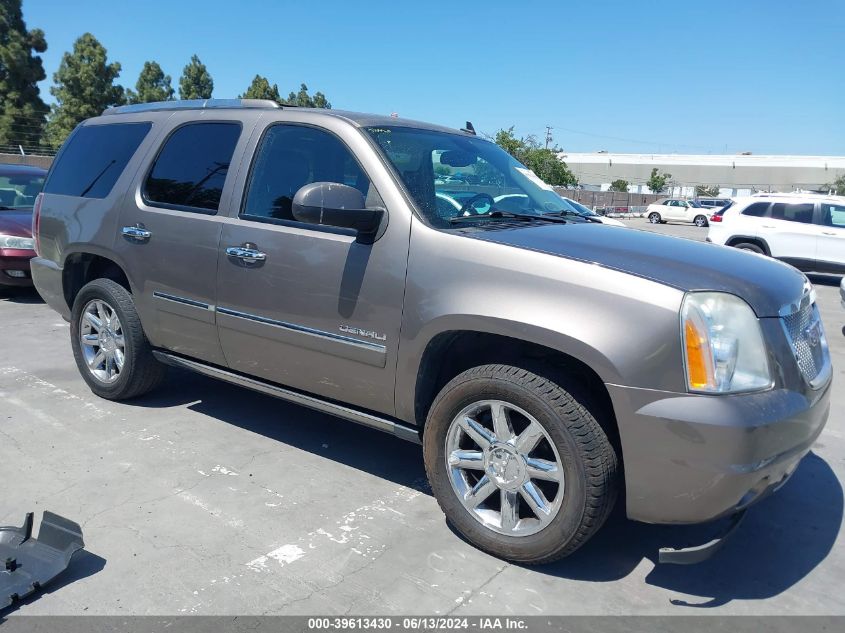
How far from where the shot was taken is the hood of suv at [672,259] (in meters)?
2.72

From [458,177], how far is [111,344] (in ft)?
8.88

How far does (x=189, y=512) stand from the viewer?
3420mm

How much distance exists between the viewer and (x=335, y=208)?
124 inches

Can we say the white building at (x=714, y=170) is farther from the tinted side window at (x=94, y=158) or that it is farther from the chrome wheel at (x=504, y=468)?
the chrome wheel at (x=504, y=468)

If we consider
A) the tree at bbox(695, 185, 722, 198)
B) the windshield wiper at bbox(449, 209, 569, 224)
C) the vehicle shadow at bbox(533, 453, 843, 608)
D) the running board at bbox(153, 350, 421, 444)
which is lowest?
the vehicle shadow at bbox(533, 453, 843, 608)

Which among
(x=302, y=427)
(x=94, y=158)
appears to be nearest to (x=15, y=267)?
(x=94, y=158)

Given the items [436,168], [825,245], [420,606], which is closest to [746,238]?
[825,245]

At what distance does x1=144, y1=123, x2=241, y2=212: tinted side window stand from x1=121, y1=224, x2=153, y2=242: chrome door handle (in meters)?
0.20

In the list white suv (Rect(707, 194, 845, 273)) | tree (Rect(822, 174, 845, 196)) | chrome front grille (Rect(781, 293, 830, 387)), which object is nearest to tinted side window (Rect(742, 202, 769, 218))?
white suv (Rect(707, 194, 845, 273))

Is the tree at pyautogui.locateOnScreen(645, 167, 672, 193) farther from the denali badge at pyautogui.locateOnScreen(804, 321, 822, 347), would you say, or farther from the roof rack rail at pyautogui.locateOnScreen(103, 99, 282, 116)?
the denali badge at pyautogui.locateOnScreen(804, 321, 822, 347)

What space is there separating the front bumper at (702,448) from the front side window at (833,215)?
12.7 m

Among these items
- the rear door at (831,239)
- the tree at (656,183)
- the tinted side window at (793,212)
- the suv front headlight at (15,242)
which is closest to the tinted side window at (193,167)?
the suv front headlight at (15,242)

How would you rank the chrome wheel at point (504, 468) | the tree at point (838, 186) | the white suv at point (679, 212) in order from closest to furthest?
the chrome wheel at point (504, 468) → the white suv at point (679, 212) → the tree at point (838, 186)

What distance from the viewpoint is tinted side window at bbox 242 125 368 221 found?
3639 millimetres
